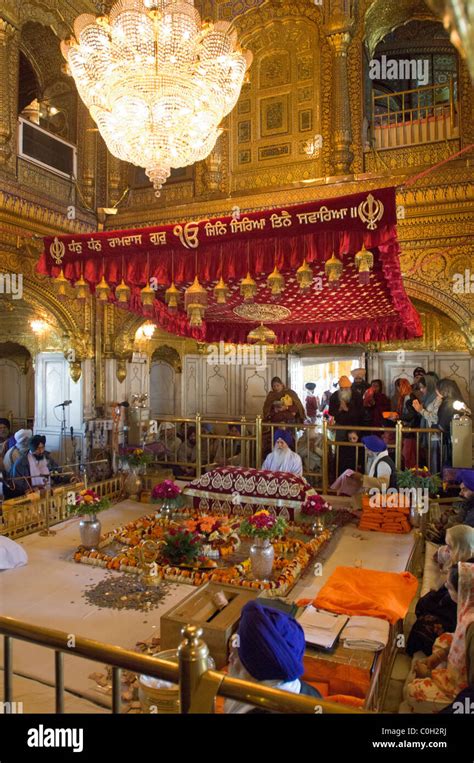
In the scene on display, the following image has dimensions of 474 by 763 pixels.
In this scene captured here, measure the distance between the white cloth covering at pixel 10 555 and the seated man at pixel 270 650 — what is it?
4449 millimetres

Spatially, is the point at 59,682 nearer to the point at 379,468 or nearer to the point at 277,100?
the point at 379,468

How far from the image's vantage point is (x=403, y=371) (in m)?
10.8

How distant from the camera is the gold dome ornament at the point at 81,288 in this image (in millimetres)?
5410

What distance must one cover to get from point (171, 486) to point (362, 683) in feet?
14.7

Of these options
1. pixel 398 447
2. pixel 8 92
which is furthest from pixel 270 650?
pixel 8 92

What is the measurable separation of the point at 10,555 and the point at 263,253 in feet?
14.4

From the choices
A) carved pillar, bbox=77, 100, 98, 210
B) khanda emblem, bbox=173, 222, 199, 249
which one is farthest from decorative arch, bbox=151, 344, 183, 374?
khanda emblem, bbox=173, 222, 199, 249

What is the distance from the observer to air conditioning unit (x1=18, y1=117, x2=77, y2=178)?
873cm

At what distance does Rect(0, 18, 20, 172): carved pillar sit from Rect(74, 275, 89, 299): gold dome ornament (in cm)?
410

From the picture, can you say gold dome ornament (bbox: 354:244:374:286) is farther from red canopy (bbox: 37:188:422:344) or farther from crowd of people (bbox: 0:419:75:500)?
crowd of people (bbox: 0:419:75:500)

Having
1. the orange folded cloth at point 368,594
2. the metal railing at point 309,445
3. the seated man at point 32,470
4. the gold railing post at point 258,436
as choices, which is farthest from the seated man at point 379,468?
the seated man at point 32,470

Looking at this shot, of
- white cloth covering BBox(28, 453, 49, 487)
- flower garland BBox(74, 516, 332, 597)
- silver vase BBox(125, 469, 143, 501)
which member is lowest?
flower garland BBox(74, 516, 332, 597)

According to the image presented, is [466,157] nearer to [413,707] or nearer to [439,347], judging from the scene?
[439,347]

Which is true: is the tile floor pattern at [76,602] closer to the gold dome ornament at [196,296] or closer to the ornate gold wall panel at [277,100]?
the gold dome ornament at [196,296]
